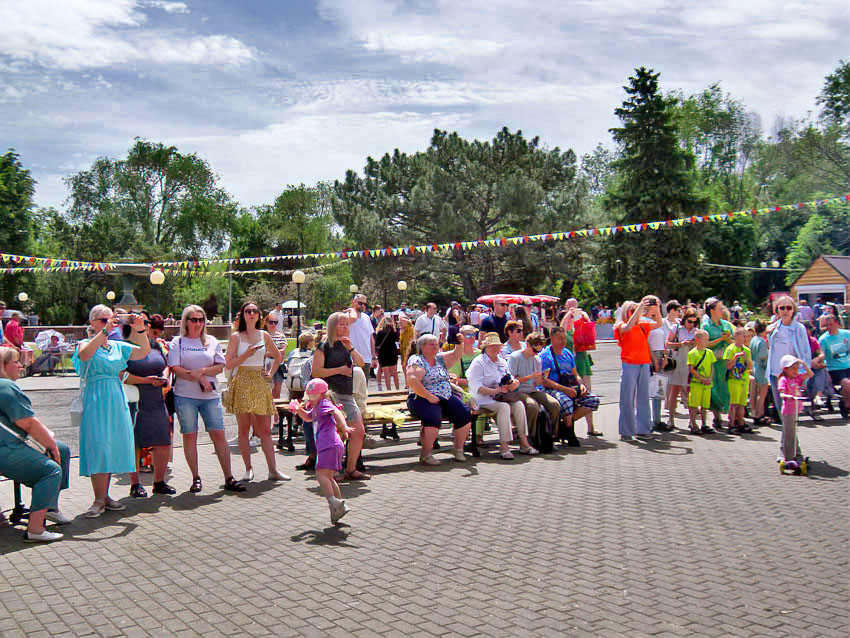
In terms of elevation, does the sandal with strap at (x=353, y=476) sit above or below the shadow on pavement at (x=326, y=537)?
below

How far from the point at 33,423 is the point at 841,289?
48.1 m

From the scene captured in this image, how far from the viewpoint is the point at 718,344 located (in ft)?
38.4

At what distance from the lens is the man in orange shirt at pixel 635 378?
10516 mm

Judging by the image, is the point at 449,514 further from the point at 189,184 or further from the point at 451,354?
the point at 189,184

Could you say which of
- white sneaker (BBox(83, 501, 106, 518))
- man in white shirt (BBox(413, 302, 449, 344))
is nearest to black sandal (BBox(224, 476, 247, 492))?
white sneaker (BBox(83, 501, 106, 518))

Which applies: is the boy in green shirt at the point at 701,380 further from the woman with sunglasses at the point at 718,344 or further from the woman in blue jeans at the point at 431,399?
the woman in blue jeans at the point at 431,399

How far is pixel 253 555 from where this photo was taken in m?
5.46

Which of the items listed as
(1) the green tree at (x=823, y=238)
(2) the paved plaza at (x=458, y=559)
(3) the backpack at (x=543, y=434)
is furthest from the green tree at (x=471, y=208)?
(2) the paved plaza at (x=458, y=559)

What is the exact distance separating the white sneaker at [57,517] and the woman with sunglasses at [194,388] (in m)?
1.28

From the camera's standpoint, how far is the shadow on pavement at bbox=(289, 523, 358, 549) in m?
5.78

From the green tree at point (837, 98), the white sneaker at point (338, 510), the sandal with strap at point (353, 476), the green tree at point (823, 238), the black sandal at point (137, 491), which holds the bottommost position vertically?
the sandal with strap at point (353, 476)

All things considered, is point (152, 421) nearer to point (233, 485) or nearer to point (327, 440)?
point (233, 485)

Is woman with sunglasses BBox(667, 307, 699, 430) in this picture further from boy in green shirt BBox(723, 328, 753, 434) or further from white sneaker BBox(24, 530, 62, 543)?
white sneaker BBox(24, 530, 62, 543)

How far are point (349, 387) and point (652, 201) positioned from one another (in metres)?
38.5
